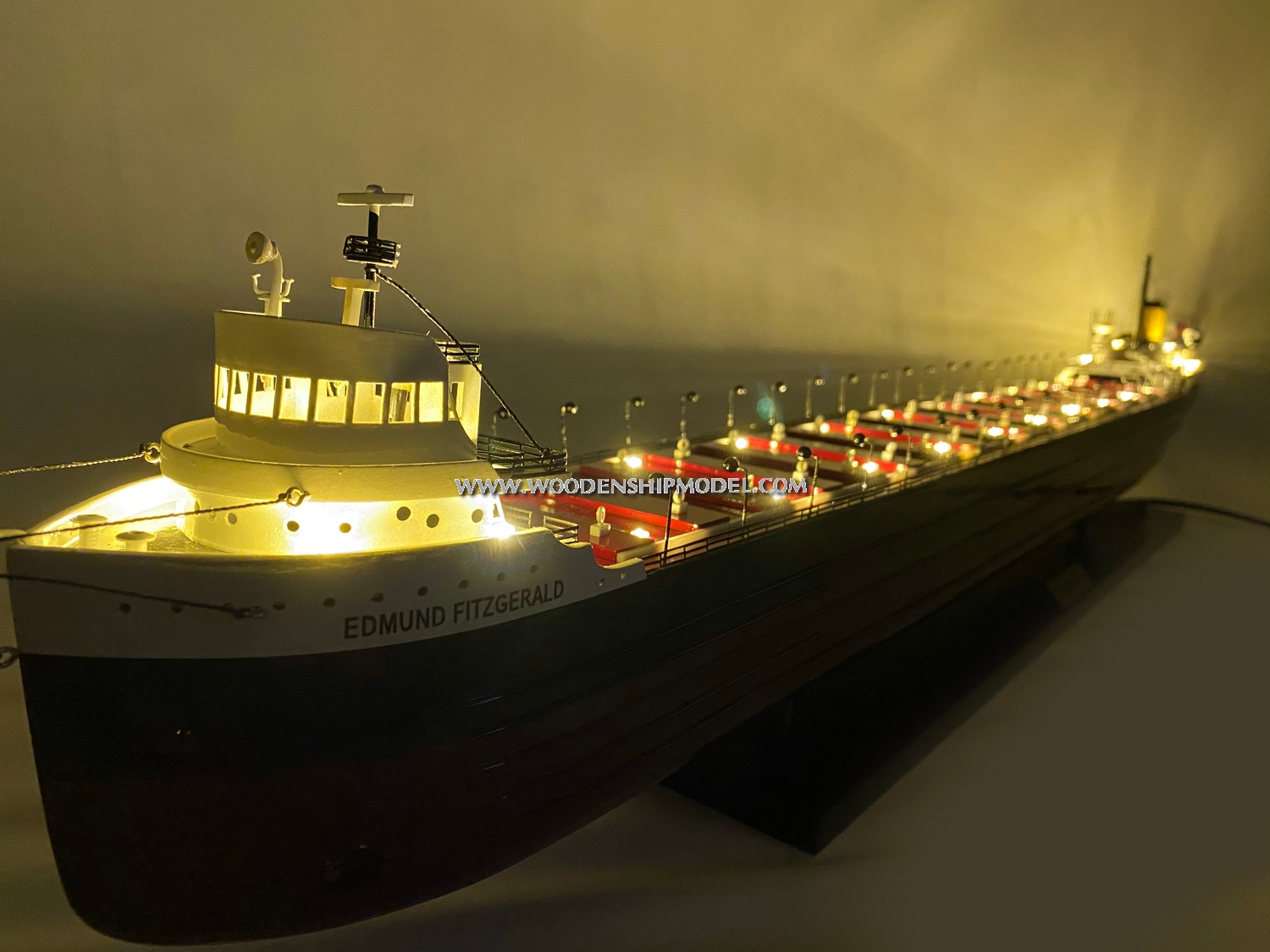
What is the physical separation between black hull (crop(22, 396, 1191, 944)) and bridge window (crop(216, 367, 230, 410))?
4.96ft

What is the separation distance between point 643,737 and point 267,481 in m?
2.78

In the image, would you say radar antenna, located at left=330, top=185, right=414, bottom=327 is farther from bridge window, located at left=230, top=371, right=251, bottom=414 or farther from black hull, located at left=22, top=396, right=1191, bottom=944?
black hull, located at left=22, top=396, right=1191, bottom=944

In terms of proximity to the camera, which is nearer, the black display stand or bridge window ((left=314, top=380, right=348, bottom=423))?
bridge window ((left=314, top=380, right=348, bottom=423))

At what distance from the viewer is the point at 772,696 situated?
680 centimetres

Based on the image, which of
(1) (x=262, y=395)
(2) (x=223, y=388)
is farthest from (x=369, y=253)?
(2) (x=223, y=388)

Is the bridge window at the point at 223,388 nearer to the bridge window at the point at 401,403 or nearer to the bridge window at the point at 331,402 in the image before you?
the bridge window at the point at 331,402

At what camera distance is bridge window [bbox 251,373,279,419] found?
4.62 meters

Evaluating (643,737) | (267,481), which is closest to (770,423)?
(643,737)

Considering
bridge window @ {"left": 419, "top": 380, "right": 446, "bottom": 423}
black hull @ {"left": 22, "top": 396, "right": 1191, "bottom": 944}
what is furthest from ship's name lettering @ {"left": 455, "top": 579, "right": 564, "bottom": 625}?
bridge window @ {"left": 419, "top": 380, "right": 446, "bottom": 423}

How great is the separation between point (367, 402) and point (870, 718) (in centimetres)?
510

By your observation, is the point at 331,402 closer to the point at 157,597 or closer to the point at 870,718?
the point at 157,597

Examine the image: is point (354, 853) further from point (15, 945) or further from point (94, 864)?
point (15, 945)

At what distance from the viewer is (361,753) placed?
423 centimetres

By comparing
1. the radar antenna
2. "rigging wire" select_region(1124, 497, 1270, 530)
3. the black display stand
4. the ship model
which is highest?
the radar antenna
